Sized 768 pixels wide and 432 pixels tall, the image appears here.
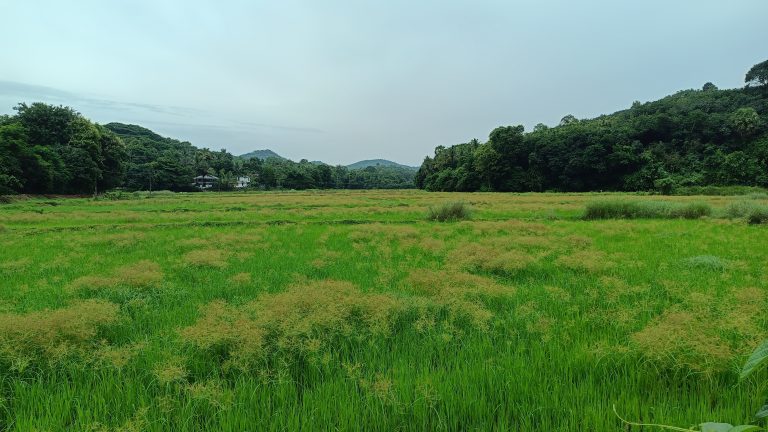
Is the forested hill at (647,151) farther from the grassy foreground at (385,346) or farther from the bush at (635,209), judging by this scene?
the grassy foreground at (385,346)

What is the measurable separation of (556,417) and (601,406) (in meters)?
0.41

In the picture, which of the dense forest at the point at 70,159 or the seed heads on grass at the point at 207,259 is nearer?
the seed heads on grass at the point at 207,259

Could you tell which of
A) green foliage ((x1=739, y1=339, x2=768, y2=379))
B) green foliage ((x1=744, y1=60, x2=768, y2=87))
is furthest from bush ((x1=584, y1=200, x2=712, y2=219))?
green foliage ((x1=744, y1=60, x2=768, y2=87))

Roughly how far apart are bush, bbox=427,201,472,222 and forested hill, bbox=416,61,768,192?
135 ft

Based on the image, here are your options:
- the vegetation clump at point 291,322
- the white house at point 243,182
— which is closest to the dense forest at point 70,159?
the white house at point 243,182

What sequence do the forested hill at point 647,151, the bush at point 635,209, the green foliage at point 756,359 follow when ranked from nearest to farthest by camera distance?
1. the green foliage at point 756,359
2. the bush at point 635,209
3. the forested hill at point 647,151

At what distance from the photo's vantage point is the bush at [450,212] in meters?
21.4

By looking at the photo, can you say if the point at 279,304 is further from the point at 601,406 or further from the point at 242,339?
the point at 601,406

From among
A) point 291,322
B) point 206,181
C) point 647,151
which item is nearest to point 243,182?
point 206,181

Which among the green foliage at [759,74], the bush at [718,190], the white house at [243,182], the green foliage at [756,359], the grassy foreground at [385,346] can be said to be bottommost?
the grassy foreground at [385,346]

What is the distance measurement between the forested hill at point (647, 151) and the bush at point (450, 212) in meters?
41.1

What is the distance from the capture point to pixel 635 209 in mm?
21531

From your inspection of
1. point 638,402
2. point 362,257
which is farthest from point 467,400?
point 362,257

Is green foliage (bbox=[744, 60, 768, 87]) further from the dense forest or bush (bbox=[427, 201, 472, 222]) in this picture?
the dense forest
